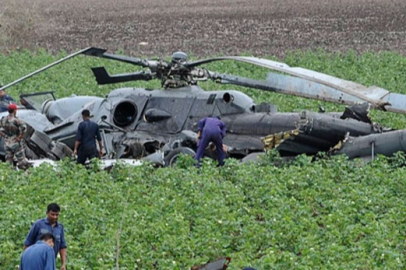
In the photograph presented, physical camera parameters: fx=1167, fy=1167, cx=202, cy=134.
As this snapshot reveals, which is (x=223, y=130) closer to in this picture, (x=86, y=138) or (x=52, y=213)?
(x=86, y=138)

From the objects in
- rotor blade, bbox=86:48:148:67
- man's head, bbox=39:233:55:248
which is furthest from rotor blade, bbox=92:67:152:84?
man's head, bbox=39:233:55:248

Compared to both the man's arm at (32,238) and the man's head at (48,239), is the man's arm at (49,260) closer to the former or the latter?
the man's head at (48,239)

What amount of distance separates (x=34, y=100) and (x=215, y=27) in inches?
936

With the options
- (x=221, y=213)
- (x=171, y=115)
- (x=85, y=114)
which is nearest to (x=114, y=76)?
(x=171, y=115)

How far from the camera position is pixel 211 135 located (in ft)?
54.3

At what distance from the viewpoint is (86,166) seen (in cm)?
1673

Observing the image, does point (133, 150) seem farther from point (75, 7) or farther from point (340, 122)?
point (75, 7)

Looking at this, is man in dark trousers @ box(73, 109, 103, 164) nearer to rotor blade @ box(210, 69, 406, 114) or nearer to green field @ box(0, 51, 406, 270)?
green field @ box(0, 51, 406, 270)

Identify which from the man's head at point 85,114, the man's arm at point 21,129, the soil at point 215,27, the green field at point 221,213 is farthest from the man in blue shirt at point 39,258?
the soil at point 215,27

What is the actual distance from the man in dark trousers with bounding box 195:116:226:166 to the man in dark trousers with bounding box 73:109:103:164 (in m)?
1.47

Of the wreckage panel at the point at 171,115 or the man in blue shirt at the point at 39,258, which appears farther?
the wreckage panel at the point at 171,115

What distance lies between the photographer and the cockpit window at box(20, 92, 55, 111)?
66.0 feet

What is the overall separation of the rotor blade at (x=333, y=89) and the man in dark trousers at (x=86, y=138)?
255 centimetres

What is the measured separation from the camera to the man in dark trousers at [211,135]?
16.6 m
